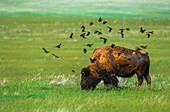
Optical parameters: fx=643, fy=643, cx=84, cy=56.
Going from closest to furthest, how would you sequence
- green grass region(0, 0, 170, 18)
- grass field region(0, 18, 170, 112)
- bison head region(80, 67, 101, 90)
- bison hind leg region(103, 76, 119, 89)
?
1. grass field region(0, 18, 170, 112)
2. bison hind leg region(103, 76, 119, 89)
3. bison head region(80, 67, 101, 90)
4. green grass region(0, 0, 170, 18)

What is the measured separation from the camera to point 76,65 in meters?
31.3

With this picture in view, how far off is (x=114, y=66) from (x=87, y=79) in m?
0.96

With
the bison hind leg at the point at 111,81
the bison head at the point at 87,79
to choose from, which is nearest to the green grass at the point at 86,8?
the bison head at the point at 87,79

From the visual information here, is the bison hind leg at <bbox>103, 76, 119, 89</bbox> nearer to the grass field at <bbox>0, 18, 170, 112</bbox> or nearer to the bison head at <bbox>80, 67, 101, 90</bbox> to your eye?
the grass field at <bbox>0, 18, 170, 112</bbox>

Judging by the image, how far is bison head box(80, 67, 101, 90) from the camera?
774 inches

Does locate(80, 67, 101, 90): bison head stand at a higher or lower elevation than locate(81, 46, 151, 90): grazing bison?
lower

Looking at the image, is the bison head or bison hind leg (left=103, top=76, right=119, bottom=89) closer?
bison hind leg (left=103, top=76, right=119, bottom=89)

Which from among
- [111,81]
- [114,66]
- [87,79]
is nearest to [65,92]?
[87,79]

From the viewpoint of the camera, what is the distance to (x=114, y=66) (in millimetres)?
19391

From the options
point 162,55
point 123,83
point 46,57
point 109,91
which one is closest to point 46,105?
point 109,91

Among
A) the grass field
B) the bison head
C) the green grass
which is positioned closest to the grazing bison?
the bison head

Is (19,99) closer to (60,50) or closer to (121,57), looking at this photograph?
(121,57)

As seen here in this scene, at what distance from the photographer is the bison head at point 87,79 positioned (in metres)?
19.7

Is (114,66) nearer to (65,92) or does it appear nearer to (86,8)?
(65,92)
